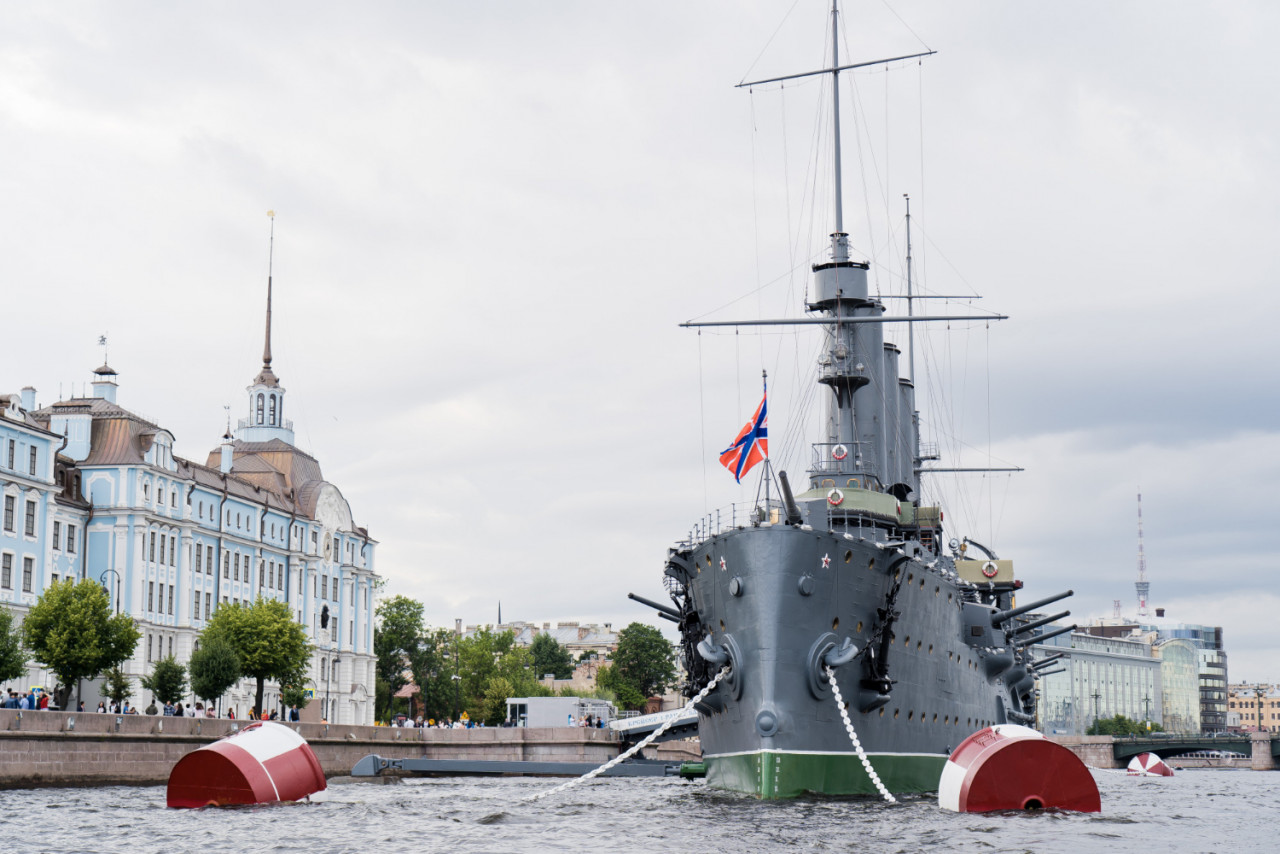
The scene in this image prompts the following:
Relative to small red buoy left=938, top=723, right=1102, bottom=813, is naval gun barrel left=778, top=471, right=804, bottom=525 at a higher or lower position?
higher

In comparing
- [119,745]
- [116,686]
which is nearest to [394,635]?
[116,686]

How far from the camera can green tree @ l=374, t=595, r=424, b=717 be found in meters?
113

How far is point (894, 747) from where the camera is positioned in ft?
113

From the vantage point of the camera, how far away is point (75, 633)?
55.4 metres

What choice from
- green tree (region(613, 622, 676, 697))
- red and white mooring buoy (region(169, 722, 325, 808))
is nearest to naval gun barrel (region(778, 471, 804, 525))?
red and white mooring buoy (region(169, 722, 325, 808))

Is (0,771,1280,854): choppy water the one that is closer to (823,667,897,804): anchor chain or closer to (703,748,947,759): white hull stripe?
(823,667,897,804): anchor chain

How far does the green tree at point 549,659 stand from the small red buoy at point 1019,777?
390 ft

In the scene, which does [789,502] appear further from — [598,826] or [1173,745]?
[1173,745]

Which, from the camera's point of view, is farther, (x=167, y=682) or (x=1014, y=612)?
(x=167, y=682)

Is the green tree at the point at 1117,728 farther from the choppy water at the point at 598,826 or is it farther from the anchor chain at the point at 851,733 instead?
the anchor chain at the point at 851,733

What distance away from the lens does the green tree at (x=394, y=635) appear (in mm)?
113375

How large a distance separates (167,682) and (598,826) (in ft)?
123

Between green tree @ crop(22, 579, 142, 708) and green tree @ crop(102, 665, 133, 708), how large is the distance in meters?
3.16

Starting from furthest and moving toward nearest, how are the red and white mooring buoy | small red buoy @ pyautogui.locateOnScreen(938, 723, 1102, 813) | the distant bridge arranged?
the distant bridge → the red and white mooring buoy → small red buoy @ pyautogui.locateOnScreen(938, 723, 1102, 813)
